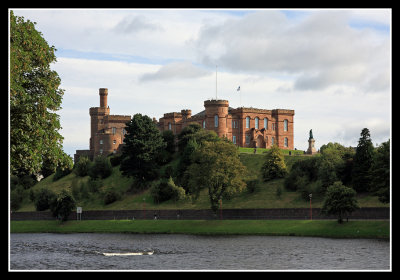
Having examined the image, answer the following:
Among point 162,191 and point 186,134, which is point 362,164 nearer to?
point 162,191

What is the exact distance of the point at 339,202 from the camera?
7100cm

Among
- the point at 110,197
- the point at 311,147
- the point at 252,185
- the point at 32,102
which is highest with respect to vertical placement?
the point at 32,102

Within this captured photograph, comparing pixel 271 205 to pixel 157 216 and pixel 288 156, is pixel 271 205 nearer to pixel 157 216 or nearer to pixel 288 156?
pixel 157 216

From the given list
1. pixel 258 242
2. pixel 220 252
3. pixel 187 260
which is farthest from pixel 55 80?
pixel 258 242

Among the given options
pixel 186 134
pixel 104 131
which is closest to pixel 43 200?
pixel 186 134

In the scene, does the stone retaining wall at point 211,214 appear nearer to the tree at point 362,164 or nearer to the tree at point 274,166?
Answer: the tree at point 362,164

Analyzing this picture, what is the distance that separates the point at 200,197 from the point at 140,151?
754 inches

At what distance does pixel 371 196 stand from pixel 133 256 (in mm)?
42002

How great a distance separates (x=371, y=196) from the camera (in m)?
85.6

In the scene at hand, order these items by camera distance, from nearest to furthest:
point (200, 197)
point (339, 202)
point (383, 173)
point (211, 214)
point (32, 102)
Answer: point (32, 102), point (383, 173), point (339, 202), point (211, 214), point (200, 197)

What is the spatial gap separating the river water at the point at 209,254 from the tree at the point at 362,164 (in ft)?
74.3

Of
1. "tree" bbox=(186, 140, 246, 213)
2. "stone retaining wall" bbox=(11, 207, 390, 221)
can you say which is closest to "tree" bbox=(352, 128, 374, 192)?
"stone retaining wall" bbox=(11, 207, 390, 221)

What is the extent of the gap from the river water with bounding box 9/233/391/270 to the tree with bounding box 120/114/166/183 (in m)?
44.8

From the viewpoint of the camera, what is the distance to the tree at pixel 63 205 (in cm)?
9756
